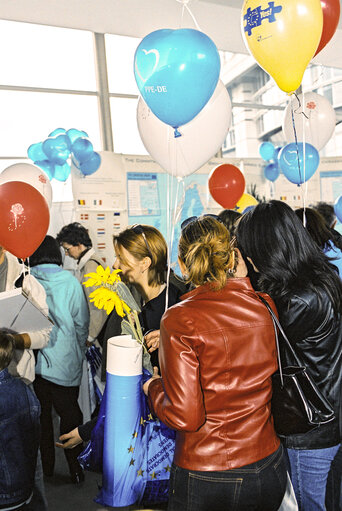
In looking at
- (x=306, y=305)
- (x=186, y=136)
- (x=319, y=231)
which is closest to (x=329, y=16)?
(x=186, y=136)

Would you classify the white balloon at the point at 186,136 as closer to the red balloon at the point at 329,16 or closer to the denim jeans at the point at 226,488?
the red balloon at the point at 329,16

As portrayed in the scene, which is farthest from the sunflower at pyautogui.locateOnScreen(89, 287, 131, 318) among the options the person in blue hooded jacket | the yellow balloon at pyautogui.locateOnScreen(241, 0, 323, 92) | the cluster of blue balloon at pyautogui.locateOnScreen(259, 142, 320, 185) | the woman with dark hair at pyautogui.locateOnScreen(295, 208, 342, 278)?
the cluster of blue balloon at pyautogui.locateOnScreen(259, 142, 320, 185)

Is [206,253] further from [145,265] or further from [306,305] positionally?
[145,265]

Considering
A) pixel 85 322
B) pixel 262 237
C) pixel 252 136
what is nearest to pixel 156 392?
pixel 262 237

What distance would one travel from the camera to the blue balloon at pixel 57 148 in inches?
169

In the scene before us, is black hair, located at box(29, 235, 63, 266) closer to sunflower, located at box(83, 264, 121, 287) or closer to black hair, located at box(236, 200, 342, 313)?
sunflower, located at box(83, 264, 121, 287)

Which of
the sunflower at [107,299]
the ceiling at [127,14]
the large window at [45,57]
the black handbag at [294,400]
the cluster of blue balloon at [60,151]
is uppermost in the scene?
the ceiling at [127,14]

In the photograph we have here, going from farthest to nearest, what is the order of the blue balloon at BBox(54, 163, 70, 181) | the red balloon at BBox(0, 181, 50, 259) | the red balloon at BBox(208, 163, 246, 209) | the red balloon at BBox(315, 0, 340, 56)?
1. the blue balloon at BBox(54, 163, 70, 181)
2. the red balloon at BBox(208, 163, 246, 209)
3. the red balloon at BBox(315, 0, 340, 56)
4. the red balloon at BBox(0, 181, 50, 259)

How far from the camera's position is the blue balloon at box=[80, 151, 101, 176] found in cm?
470

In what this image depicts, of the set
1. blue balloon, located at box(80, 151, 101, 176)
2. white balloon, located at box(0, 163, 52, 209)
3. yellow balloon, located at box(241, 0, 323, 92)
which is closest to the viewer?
yellow balloon, located at box(241, 0, 323, 92)

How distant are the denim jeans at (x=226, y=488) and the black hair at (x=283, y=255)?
0.50 metres

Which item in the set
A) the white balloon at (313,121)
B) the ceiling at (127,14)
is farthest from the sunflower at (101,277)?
the ceiling at (127,14)

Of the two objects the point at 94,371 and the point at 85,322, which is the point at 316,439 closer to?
the point at 94,371

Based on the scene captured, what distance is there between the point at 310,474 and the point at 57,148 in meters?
3.57
